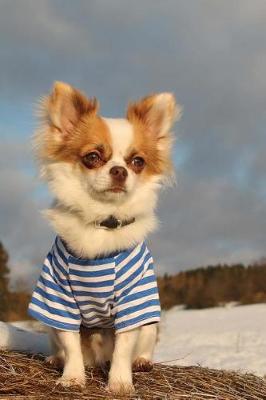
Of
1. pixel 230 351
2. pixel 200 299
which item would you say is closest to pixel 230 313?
pixel 200 299

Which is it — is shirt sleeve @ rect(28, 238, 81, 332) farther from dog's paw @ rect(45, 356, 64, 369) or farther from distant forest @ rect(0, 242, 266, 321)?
distant forest @ rect(0, 242, 266, 321)

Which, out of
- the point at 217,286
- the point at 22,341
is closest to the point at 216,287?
the point at 217,286

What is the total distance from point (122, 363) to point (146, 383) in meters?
0.34

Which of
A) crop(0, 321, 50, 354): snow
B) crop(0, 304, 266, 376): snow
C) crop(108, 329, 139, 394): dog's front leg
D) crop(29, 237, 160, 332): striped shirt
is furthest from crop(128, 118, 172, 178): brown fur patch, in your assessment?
crop(0, 321, 50, 354): snow

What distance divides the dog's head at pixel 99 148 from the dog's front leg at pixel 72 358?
103cm

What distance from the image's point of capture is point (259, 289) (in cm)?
2723

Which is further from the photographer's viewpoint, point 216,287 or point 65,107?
point 216,287

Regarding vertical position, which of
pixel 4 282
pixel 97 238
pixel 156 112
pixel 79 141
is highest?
pixel 4 282

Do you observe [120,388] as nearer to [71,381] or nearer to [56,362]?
[71,381]

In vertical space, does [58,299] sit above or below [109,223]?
below

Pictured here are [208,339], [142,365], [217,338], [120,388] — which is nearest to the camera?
[120,388]

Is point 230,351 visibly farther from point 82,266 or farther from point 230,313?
point 230,313

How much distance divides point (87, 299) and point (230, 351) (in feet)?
24.6

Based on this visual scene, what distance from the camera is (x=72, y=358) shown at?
17.3 feet
